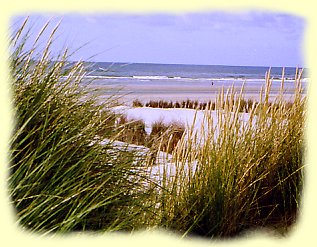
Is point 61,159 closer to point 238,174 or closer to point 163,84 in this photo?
point 238,174

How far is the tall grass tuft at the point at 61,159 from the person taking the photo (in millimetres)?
2301

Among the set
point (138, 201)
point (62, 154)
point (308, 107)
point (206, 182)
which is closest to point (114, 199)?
point (138, 201)

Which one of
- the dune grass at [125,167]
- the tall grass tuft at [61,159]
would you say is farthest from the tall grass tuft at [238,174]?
the tall grass tuft at [61,159]

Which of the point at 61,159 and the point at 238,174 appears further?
the point at 238,174

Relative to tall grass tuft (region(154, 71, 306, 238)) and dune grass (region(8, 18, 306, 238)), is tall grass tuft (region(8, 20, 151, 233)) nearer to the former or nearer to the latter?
dune grass (region(8, 18, 306, 238))

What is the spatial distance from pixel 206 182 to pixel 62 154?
1.43 meters

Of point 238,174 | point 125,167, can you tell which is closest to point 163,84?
point 238,174

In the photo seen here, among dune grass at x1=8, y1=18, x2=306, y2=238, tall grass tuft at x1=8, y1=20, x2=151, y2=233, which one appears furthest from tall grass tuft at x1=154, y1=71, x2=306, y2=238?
tall grass tuft at x1=8, y1=20, x2=151, y2=233

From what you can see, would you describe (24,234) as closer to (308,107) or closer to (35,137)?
(35,137)

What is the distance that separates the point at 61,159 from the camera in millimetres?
2545

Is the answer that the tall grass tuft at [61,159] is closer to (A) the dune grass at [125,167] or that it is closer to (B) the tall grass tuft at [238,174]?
(A) the dune grass at [125,167]

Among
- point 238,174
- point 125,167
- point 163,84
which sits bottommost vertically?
point 163,84

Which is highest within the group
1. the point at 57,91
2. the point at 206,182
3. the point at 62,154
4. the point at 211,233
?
the point at 57,91

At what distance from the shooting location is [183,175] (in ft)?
12.4
